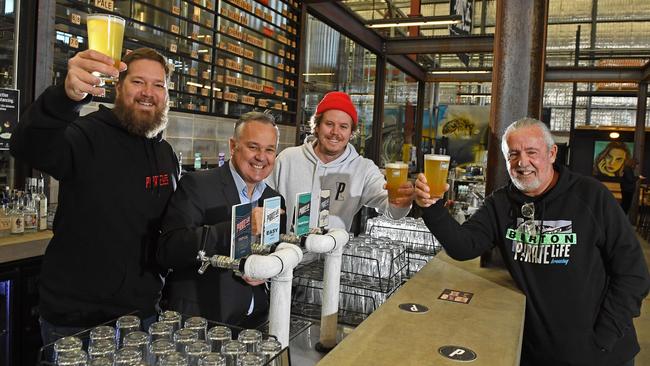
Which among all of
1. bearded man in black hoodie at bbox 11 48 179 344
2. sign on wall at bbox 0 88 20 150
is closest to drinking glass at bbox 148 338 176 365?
bearded man in black hoodie at bbox 11 48 179 344

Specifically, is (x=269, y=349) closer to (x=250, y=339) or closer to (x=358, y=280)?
(x=250, y=339)

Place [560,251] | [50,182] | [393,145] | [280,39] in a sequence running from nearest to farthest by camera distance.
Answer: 1. [560,251]
2. [50,182]
3. [280,39]
4. [393,145]

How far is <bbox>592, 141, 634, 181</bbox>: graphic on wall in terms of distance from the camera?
14.4m

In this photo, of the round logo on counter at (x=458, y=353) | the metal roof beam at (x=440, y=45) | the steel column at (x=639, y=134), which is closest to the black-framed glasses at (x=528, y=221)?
the round logo on counter at (x=458, y=353)

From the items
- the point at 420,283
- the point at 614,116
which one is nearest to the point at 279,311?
the point at 420,283

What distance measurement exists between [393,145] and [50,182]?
970 cm

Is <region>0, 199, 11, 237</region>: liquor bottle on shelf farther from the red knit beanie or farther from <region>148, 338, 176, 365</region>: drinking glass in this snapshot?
<region>148, 338, 176, 365</region>: drinking glass

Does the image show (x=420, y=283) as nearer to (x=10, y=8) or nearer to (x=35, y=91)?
(x=35, y=91)

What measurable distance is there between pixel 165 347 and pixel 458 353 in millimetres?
752

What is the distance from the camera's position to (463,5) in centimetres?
667

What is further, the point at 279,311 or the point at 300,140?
the point at 300,140

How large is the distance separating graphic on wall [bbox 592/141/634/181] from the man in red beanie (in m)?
13.7

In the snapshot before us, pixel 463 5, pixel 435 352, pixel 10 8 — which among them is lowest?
pixel 435 352

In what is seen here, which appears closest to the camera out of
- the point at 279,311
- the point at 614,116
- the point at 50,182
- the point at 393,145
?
the point at 279,311
